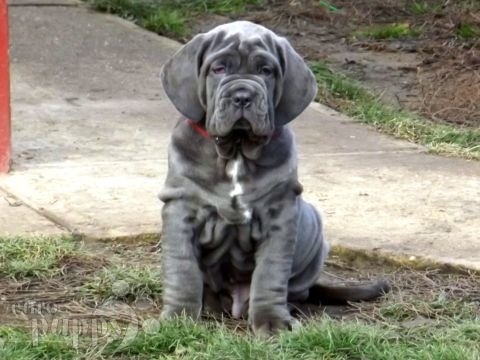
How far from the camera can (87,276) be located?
216 inches

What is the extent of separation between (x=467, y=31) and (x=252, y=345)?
23.9 ft

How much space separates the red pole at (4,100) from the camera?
6973 mm

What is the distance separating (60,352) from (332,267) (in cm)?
175

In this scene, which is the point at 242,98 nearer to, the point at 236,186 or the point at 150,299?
the point at 236,186

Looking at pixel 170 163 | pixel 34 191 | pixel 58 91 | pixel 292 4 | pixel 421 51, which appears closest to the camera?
pixel 170 163

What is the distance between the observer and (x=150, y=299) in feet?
17.2

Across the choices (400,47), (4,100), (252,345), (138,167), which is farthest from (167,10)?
(252,345)

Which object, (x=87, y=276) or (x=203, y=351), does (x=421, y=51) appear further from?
(x=203, y=351)

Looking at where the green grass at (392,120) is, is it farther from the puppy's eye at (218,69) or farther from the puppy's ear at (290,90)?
the puppy's eye at (218,69)

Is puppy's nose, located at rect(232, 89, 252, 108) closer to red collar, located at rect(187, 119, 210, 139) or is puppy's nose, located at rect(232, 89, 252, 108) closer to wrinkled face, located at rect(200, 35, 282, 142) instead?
wrinkled face, located at rect(200, 35, 282, 142)

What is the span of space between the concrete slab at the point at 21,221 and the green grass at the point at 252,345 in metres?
1.38

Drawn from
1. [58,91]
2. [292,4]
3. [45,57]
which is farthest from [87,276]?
[292,4]

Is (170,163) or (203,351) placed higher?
(170,163)

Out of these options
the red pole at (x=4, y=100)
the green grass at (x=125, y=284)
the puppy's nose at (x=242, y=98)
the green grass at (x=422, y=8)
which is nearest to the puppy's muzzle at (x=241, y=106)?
the puppy's nose at (x=242, y=98)
